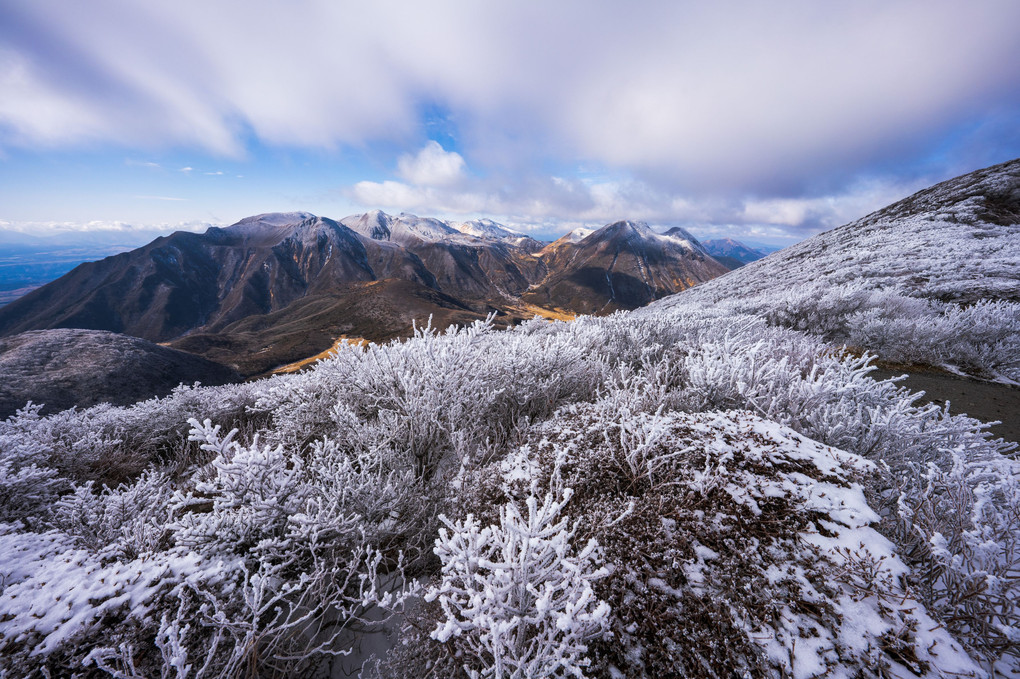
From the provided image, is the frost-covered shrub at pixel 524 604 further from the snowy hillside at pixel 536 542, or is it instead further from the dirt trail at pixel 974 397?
the dirt trail at pixel 974 397

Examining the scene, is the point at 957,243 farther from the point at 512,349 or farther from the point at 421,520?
the point at 421,520

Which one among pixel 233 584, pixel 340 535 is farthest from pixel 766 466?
pixel 233 584

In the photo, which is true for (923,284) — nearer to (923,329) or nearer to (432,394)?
(923,329)

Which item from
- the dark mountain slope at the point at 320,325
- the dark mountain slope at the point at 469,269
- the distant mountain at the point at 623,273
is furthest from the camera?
the dark mountain slope at the point at 469,269

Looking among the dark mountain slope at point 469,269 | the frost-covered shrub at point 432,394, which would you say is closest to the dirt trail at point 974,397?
the frost-covered shrub at point 432,394

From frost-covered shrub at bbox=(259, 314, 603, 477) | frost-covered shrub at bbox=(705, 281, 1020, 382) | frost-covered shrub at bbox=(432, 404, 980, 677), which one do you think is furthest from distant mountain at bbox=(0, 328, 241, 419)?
frost-covered shrub at bbox=(705, 281, 1020, 382)

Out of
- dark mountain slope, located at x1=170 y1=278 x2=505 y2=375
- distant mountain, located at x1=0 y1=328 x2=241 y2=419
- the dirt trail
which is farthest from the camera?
dark mountain slope, located at x1=170 y1=278 x2=505 y2=375

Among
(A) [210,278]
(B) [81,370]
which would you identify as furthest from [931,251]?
(A) [210,278]

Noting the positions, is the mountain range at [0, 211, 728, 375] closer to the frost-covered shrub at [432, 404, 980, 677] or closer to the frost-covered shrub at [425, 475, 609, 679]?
the frost-covered shrub at [432, 404, 980, 677]
